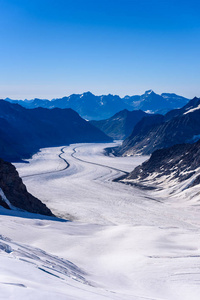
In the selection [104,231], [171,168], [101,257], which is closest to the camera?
[101,257]

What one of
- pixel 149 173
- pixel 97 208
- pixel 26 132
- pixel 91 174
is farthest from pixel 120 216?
pixel 26 132

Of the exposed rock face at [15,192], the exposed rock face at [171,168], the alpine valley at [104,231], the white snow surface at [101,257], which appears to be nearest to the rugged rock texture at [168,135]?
the alpine valley at [104,231]

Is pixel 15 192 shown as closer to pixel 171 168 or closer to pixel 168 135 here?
pixel 171 168

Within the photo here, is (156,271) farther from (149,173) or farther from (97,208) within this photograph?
(149,173)

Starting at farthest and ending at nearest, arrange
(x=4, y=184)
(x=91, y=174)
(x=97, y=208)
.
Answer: (x=91, y=174) < (x=97, y=208) < (x=4, y=184)

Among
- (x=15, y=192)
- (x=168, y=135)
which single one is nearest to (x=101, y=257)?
(x=15, y=192)
